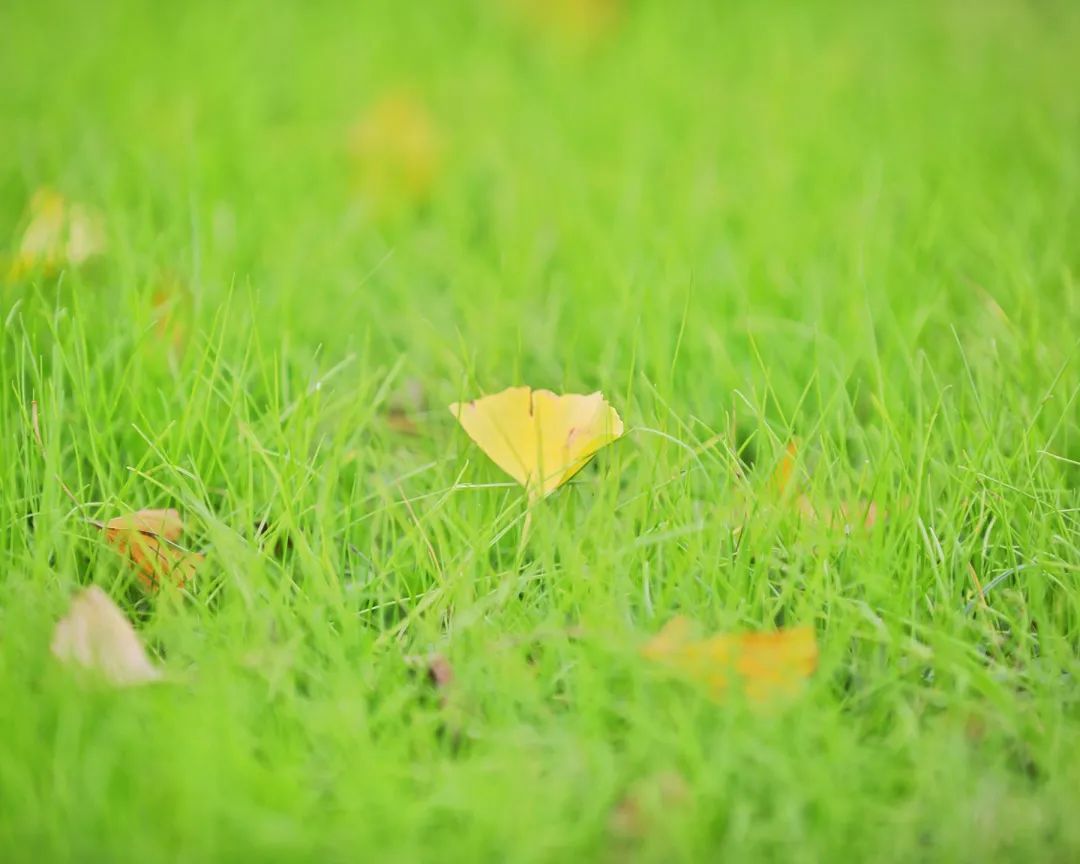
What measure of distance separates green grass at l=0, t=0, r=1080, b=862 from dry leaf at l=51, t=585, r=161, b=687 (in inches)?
0.9

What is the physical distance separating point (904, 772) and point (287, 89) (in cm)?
205

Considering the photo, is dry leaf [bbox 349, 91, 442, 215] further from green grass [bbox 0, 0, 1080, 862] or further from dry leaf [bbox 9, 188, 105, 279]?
dry leaf [bbox 9, 188, 105, 279]

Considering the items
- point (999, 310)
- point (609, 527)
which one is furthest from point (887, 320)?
point (609, 527)

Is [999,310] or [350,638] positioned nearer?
[350,638]

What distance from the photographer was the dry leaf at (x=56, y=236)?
5.02ft

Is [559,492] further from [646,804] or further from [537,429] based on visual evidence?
[646,804]

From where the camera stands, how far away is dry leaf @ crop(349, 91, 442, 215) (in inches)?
81.0

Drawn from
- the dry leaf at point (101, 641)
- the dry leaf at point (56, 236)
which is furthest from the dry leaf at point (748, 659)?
the dry leaf at point (56, 236)

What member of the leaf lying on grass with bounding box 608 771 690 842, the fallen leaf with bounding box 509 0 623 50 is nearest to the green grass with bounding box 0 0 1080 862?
the leaf lying on grass with bounding box 608 771 690 842

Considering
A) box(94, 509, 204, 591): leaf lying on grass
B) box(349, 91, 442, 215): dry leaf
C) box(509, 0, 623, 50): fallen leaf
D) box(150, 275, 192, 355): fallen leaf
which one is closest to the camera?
box(94, 509, 204, 591): leaf lying on grass

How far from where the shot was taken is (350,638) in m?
1.04

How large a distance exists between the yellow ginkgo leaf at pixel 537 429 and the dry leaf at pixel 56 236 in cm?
68

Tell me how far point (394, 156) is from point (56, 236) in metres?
0.72

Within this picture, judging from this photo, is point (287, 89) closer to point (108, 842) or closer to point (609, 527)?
point (609, 527)
